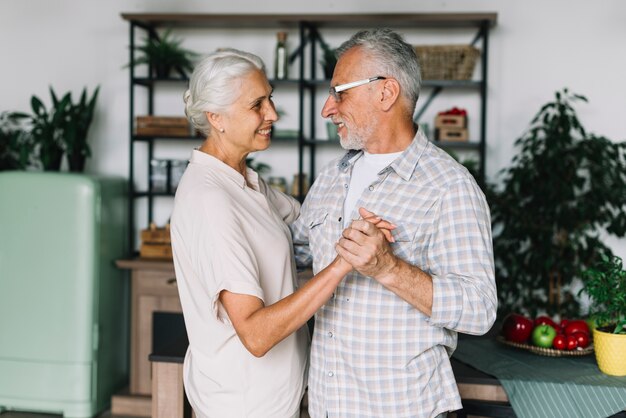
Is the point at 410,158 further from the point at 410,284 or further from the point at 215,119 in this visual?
the point at 215,119

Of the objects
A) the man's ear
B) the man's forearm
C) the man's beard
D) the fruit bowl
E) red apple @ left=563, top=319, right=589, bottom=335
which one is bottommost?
the fruit bowl

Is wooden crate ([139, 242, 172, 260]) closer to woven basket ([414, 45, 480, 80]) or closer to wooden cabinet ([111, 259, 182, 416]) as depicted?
wooden cabinet ([111, 259, 182, 416])

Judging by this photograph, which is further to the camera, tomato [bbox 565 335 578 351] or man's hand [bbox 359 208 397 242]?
tomato [bbox 565 335 578 351]

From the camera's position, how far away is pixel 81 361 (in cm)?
437

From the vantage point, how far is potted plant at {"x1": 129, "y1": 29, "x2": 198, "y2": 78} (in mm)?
4668

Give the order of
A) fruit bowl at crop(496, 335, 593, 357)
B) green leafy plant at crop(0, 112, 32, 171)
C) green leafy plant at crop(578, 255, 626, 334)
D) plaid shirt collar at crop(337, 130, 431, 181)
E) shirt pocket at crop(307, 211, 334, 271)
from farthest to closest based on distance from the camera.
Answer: green leafy plant at crop(0, 112, 32, 171), fruit bowl at crop(496, 335, 593, 357), green leafy plant at crop(578, 255, 626, 334), shirt pocket at crop(307, 211, 334, 271), plaid shirt collar at crop(337, 130, 431, 181)

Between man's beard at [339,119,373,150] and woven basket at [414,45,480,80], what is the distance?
2.52 metres

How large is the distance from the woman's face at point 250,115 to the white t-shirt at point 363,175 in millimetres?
283

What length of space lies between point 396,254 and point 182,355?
94 centimetres

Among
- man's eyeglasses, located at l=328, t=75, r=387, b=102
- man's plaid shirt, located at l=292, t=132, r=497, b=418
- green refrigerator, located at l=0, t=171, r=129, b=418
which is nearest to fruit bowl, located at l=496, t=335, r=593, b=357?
man's plaid shirt, located at l=292, t=132, r=497, b=418

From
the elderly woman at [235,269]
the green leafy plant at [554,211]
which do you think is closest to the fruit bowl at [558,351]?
the elderly woman at [235,269]

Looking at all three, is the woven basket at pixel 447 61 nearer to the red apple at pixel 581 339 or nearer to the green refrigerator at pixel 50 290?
the green refrigerator at pixel 50 290

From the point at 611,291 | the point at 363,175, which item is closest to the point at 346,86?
the point at 363,175

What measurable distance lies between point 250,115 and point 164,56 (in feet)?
9.26
